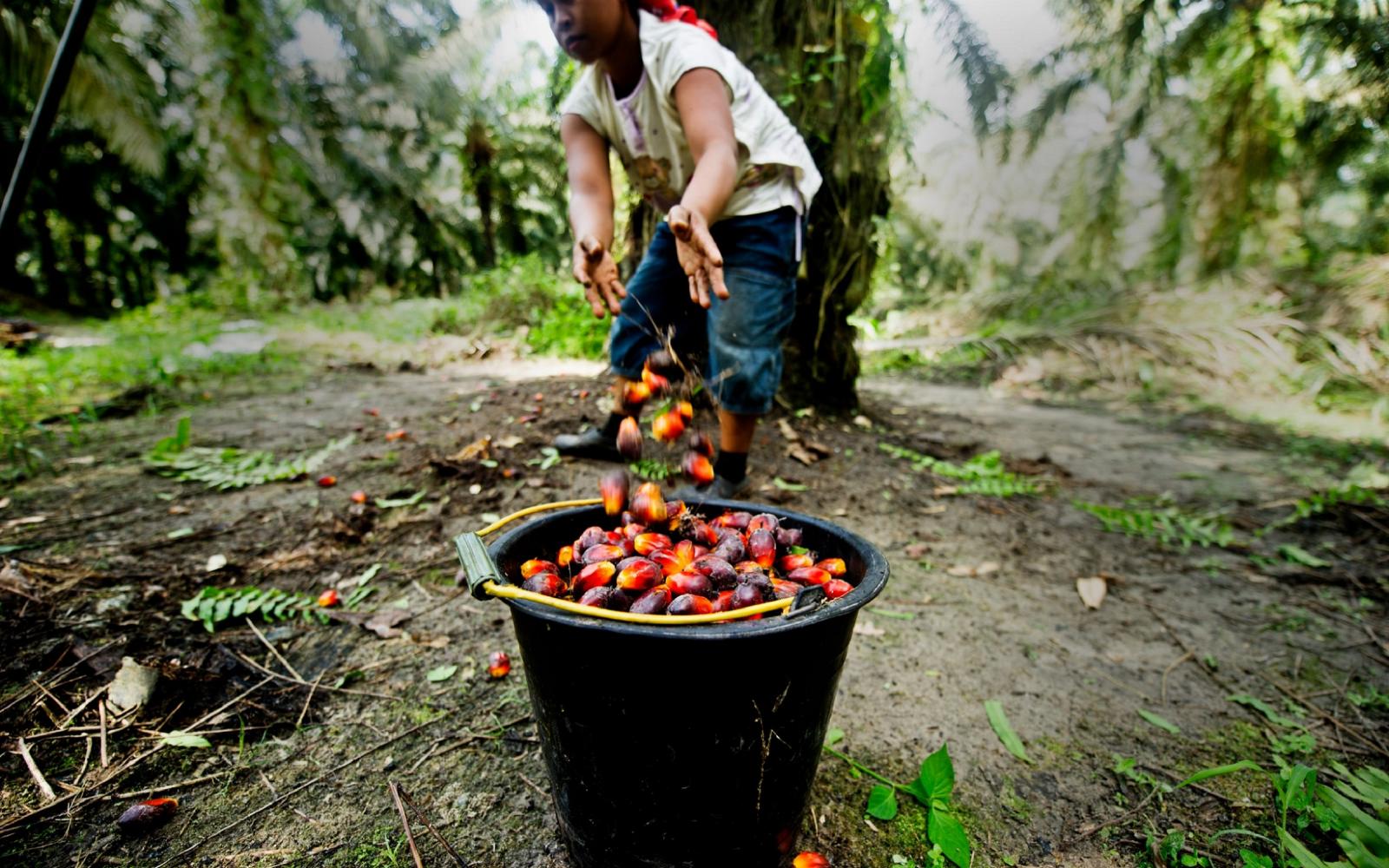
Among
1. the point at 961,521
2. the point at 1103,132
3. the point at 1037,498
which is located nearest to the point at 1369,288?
the point at 1103,132

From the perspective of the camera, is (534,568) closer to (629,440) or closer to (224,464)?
(629,440)

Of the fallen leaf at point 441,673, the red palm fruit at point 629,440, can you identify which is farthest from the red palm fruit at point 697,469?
the fallen leaf at point 441,673

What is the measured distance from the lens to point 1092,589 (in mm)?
2504

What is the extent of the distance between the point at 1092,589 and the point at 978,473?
1.29 m

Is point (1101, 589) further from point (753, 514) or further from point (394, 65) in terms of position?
point (394, 65)

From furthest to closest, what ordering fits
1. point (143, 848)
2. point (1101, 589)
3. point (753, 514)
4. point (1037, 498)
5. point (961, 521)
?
point (1037, 498), point (961, 521), point (1101, 589), point (753, 514), point (143, 848)

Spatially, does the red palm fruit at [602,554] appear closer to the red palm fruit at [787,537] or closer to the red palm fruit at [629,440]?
the red palm fruit at [787,537]

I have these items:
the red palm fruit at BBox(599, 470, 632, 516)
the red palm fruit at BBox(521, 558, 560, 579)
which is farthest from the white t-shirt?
the red palm fruit at BBox(521, 558, 560, 579)

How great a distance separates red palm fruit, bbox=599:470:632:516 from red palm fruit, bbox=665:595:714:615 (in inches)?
15.8

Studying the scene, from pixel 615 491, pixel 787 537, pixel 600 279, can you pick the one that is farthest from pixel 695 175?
pixel 787 537

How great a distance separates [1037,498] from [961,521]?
74cm

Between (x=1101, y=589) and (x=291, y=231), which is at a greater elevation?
(x=291, y=231)

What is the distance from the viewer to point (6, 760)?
4.51ft

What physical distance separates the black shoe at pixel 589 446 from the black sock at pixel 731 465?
0.63m
